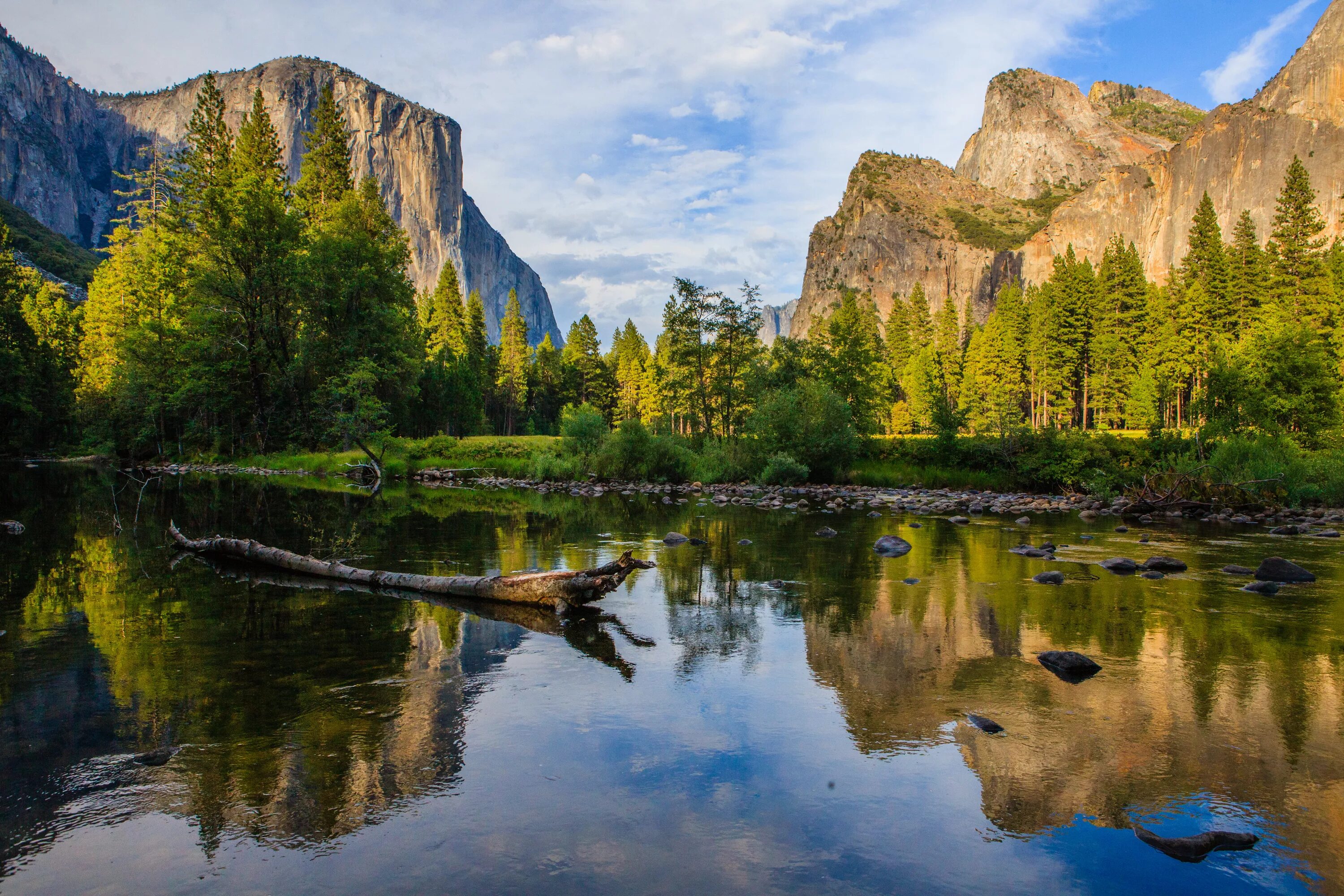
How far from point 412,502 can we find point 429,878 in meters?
23.5

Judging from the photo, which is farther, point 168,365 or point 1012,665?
point 168,365

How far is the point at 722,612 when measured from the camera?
986 cm

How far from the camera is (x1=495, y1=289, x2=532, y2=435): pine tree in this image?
80750 millimetres

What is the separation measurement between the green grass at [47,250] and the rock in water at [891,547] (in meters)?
Answer: 109

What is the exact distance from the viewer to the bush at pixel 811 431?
115 ft

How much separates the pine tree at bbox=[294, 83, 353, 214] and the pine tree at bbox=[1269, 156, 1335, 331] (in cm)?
6935

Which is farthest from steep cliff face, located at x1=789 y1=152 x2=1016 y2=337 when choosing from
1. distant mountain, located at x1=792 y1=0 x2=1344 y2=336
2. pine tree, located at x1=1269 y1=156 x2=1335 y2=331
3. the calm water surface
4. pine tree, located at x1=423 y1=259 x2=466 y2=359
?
the calm water surface

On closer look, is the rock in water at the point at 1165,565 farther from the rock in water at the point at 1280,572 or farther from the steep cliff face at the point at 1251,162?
the steep cliff face at the point at 1251,162

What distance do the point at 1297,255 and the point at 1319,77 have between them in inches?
3083

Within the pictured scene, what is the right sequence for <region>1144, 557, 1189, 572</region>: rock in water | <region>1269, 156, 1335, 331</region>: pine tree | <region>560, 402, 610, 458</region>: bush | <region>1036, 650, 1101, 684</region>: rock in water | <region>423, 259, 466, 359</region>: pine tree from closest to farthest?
<region>1036, 650, 1101, 684</region>: rock in water, <region>1144, 557, 1189, 572</region>: rock in water, <region>560, 402, 610, 458</region>: bush, <region>1269, 156, 1335, 331</region>: pine tree, <region>423, 259, 466, 359</region>: pine tree

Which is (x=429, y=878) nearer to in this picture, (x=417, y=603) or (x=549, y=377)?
(x=417, y=603)

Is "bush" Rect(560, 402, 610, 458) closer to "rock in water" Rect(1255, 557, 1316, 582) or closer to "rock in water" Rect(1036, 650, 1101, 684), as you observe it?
"rock in water" Rect(1255, 557, 1316, 582)

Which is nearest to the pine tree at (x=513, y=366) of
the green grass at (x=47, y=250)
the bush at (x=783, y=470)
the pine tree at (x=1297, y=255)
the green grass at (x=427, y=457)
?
the green grass at (x=427, y=457)

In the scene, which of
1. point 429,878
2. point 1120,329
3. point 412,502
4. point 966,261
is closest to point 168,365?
point 412,502
